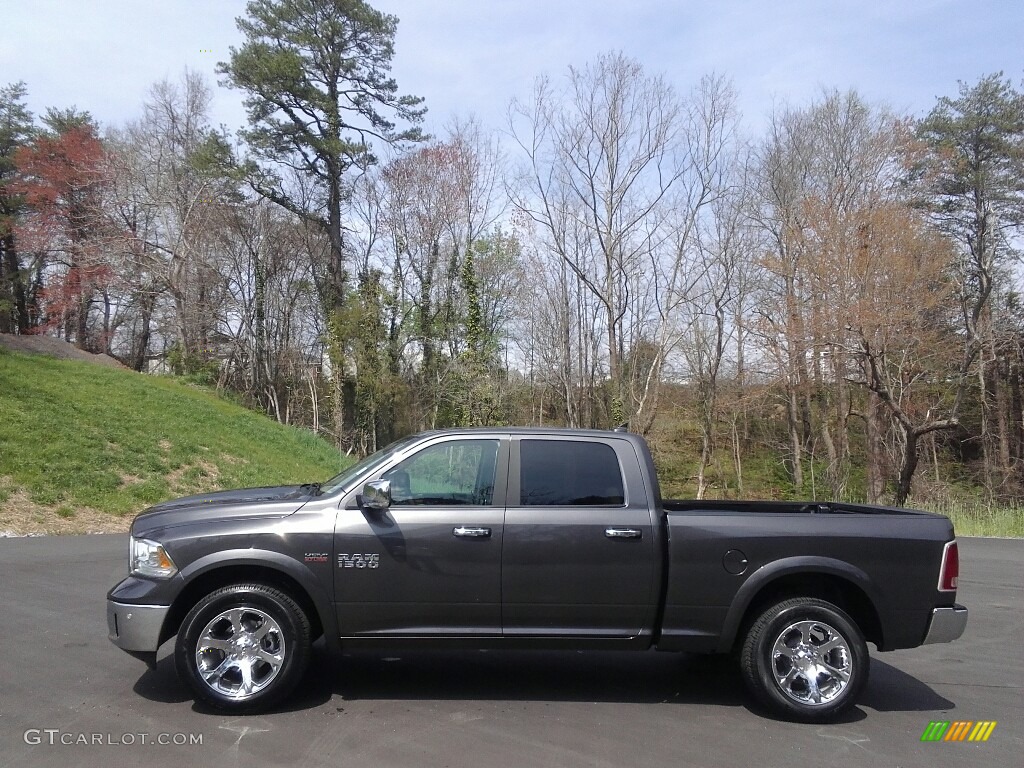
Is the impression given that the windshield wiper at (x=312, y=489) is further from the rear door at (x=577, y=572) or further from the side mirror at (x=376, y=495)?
the rear door at (x=577, y=572)

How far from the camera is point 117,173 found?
110 feet

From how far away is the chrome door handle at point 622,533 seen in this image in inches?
210

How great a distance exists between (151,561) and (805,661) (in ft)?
14.3

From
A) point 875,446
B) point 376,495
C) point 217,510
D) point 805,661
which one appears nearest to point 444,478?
point 376,495

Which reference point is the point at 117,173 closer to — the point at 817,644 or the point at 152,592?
the point at 152,592

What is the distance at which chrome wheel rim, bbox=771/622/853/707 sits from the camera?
526 centimetres

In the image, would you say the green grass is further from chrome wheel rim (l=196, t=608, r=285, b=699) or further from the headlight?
the headlight

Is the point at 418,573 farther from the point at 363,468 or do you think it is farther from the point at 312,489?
the point at 312,489

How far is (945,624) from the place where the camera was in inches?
211

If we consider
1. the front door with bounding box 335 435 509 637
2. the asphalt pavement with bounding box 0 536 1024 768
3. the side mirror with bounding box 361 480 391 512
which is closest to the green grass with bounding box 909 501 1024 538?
the asphalt pavement with bounding box 0 536 1024 768

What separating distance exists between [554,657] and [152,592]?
3.21 meters

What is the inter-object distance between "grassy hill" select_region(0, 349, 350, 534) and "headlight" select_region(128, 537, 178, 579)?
31.8 feet

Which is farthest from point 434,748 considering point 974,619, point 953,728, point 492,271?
point 492,271

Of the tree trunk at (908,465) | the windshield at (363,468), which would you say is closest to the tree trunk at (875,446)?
the tree trunk at (908,465)
